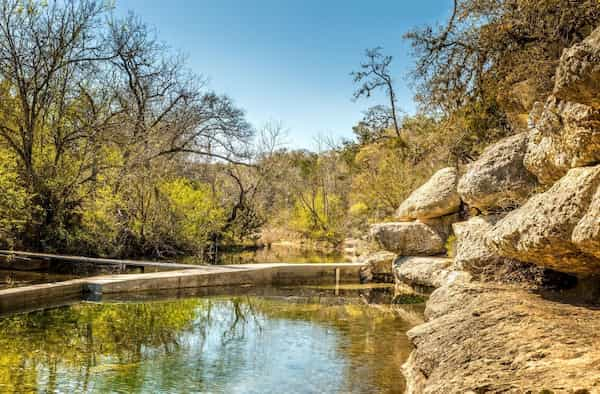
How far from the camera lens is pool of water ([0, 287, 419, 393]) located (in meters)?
5.48

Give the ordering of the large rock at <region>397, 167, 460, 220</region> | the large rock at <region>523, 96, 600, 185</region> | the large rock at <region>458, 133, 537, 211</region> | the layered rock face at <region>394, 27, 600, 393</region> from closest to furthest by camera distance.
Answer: the layered rock face at <region>394, 27, 600, 393</region>, the large rock at <region>523, 96, 600, 185</region>, the large rock at <region>458, 133, 537, 211</region>, the large rock at <region>397, 167, 460, 220</region>

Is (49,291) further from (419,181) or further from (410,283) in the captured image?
(419,181)

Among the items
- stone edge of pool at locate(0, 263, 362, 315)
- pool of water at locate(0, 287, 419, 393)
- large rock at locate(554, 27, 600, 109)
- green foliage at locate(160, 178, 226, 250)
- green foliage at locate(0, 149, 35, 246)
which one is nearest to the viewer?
large rock at locate(554, 27, 600, 109)

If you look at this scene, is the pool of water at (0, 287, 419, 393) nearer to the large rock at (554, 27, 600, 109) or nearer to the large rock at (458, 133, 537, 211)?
the large rock at (458, 133, 537, 211)

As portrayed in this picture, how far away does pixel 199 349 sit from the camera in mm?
6953

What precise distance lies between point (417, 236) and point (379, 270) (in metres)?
1.85

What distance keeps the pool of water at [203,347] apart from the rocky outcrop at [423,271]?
66.1 inches

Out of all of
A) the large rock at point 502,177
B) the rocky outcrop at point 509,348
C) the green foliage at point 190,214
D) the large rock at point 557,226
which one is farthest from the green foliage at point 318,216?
the rocky outcrop at point 509,348

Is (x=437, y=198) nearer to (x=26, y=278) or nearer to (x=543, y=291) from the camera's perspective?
(x=543, y=291)

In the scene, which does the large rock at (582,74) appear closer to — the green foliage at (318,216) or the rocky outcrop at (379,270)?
the rocky outcrop at (379,270)

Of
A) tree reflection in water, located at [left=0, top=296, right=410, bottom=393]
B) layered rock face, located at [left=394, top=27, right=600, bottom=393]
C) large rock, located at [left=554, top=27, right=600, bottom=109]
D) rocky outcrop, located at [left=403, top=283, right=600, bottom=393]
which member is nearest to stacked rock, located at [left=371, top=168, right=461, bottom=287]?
tree reflection in water, located at [left=0, top=296, right=410, bottom=393]

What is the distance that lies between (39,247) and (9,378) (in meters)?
10.4

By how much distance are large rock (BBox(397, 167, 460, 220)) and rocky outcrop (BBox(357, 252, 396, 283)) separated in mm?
1652

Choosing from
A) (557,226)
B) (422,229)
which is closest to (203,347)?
(557,226)
